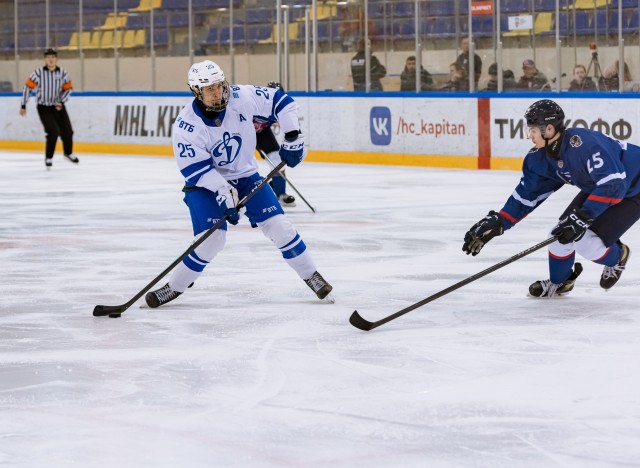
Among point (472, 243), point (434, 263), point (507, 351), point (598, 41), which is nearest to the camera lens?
point (507, 351)

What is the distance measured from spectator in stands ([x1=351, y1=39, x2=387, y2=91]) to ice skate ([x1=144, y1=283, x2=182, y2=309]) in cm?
959

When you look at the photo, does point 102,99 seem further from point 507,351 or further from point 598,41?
point 507,351

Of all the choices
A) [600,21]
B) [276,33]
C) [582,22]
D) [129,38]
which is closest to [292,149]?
[600,21]

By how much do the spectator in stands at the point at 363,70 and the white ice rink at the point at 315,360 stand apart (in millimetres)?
6864

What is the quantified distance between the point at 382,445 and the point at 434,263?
3.43m

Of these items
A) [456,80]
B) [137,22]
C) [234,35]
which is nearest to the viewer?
[456,80]

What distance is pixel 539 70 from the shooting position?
13000 mm

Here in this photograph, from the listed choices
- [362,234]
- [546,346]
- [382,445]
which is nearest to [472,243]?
[546,346]

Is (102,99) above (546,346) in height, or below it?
above

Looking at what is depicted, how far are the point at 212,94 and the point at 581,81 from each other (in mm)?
8154

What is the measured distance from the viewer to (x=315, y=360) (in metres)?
4.03

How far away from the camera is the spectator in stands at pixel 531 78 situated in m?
13.0

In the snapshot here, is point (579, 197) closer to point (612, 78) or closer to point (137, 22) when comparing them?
point (612, 78)

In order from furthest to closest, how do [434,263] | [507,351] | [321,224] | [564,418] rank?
[321,224] < [434,263] < [507,351] < [564,418]
